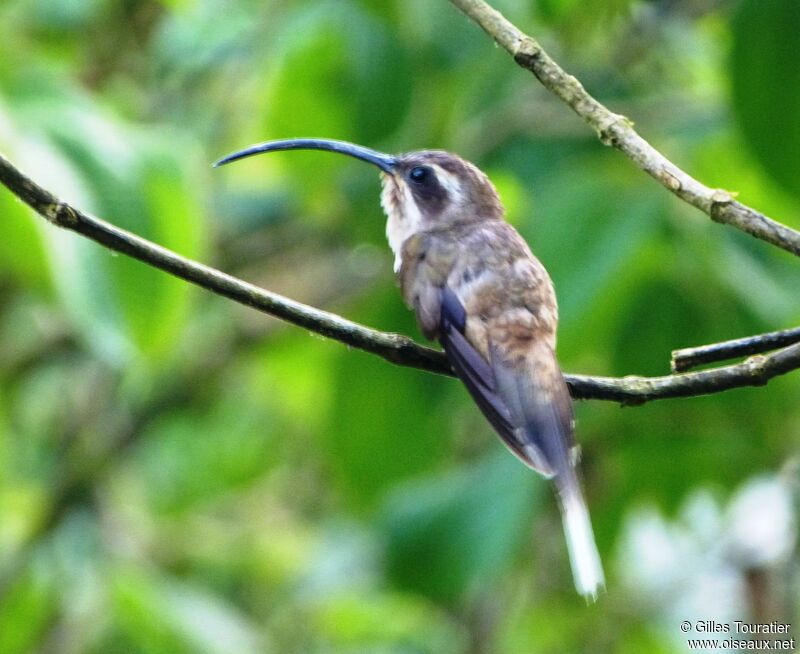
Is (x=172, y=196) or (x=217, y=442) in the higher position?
(x=217, y=442)

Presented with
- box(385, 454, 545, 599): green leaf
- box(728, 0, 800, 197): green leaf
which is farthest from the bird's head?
box(385, 454, 545, 599): green leaf

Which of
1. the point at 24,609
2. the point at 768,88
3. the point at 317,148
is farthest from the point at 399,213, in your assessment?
the point at 24,609

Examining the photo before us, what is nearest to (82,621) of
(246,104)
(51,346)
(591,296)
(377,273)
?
(51,346)

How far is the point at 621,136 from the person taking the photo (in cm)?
211

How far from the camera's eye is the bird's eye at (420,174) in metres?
3.50

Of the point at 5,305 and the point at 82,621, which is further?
the point at 5,305

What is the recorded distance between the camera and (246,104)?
17.6 feet

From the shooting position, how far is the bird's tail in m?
2.01

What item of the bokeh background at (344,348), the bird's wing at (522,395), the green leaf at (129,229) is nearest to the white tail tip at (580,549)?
the bird's wing at (522,395)

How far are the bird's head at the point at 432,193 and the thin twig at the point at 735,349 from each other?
4.61ft

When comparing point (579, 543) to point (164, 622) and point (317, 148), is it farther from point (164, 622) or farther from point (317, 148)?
point (164, 622)

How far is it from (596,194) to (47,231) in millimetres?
1414

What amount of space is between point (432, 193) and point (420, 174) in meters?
0.06

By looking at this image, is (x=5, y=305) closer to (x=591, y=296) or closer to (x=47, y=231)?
(x=47, y=231)
